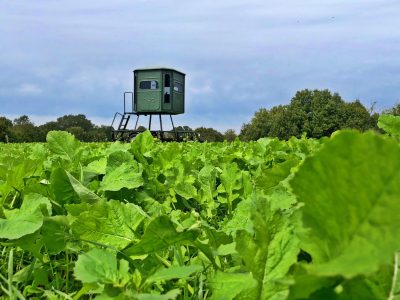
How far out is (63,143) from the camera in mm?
2090

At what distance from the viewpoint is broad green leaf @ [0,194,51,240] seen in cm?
110

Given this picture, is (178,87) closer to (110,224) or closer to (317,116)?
(317,116)

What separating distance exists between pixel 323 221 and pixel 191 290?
70 cm

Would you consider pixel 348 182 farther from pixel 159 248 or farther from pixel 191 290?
pixel 191 290

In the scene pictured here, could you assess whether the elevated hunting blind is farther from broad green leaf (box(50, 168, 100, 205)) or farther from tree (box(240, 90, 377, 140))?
broad green leaf (box(50, 168, 100, 205))

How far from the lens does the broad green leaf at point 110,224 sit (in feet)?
3.27

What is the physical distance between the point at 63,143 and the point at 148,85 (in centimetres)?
3551

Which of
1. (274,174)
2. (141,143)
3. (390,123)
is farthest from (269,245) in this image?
(141,143)

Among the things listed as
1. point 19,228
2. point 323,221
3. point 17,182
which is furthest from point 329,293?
point 17,182

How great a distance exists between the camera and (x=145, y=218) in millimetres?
1088

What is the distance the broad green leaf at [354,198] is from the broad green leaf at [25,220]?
2.66 feet

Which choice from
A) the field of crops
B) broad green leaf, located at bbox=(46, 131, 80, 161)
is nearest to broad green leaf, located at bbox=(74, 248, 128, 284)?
the field of crops

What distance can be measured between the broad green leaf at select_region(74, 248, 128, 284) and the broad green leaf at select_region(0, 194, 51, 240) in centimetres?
40

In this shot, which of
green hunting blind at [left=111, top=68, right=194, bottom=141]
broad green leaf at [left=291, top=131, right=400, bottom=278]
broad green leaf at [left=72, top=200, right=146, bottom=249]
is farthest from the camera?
green hunting blind at [left=111, top=68, right=194, bottom=141]
